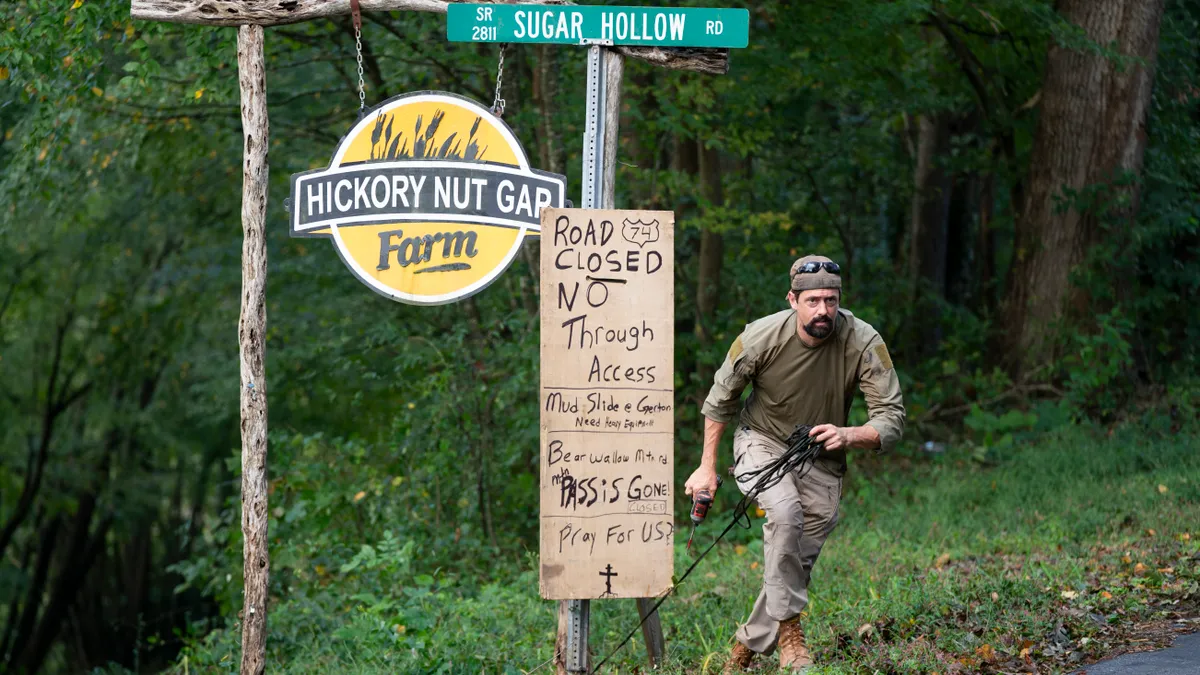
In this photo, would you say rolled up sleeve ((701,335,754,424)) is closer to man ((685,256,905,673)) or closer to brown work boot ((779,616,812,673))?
man ((685,256,905,673))

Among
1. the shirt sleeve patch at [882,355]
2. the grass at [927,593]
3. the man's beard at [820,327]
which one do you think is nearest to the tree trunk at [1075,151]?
the grass at [927,593]

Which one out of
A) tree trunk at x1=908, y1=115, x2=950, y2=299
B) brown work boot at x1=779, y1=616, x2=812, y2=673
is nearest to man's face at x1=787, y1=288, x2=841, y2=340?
brown work boot at x1=779, y1=616, x2=812, y2=673

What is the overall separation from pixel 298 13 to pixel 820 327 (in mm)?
2670

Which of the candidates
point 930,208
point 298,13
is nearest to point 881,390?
point 298,13

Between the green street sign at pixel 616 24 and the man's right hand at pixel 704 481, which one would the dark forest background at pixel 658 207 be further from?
the green street sign at pixel 616 24

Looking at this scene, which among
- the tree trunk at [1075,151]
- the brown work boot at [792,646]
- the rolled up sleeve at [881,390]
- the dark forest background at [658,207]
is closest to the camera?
the rolled up sleeve at [881,390]

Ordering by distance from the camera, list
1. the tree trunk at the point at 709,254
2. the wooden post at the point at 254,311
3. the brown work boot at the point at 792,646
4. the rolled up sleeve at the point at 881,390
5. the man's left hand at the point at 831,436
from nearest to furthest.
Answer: the man's left hand at the point at 831,436, the rolled up sleeve at the point at 881,390, the brown work boot at the point at 792,646, the wooden post at the point at 254,311, the tree trunk at the point at 709,254

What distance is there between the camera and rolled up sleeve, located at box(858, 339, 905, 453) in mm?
5238

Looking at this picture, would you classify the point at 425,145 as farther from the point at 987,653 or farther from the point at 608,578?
the point at 987,653

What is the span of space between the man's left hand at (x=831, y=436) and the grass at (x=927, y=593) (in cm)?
96

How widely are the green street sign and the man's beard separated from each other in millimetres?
1216

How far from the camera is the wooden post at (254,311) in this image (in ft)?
18.0

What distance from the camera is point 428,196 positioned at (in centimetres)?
535

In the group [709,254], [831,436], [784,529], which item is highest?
[709,254]
